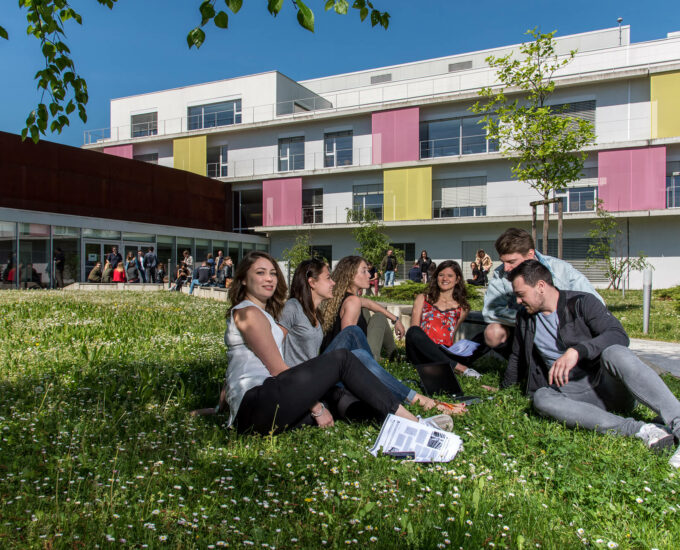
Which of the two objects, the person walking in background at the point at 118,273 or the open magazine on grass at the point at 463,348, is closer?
the open magazine on grass at the point at 463,348

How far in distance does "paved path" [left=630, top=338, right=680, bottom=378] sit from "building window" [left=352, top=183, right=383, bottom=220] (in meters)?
25.1

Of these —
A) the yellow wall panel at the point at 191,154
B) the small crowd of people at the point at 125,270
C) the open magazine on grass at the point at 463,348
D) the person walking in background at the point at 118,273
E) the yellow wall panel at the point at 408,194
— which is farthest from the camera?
the yellow wall panel at the point at 191,154

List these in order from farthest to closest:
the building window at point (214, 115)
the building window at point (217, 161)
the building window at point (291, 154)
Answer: the building window at point (217, 161)
the building window at point (214, 115)
the building window at point (291, 154)

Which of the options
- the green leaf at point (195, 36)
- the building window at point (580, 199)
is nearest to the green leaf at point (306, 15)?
the green leaf at point (195, 36)

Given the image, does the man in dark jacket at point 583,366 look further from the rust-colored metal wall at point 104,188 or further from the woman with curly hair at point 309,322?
the rust-colored metal wall at point 104,188

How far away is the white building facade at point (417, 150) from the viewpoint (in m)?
28.0

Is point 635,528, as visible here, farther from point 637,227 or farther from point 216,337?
point 637,227

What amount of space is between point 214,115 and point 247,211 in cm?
721

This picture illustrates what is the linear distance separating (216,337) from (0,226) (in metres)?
19.4

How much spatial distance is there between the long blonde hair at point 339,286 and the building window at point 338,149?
29.7 meters

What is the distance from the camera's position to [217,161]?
38.8 m

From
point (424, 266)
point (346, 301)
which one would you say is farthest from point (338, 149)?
point (346, 301)

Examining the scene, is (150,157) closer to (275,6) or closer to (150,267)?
(150,267)

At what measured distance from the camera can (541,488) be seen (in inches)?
120
